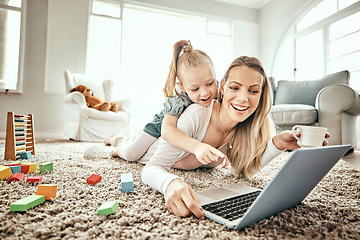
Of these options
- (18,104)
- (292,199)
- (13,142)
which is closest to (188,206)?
(292,199)

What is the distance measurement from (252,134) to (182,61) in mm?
449

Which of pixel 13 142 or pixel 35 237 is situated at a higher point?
pixel 13 142

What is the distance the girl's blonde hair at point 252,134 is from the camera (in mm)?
979

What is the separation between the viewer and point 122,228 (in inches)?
21.9

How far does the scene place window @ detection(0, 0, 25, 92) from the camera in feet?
11.6

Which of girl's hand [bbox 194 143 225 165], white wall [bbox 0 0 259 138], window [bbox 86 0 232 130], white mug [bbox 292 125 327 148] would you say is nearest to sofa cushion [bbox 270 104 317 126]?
white mug [bbox 292 125 327 148]

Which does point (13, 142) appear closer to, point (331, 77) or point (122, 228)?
point (122, 228)

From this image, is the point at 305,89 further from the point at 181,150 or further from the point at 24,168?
the point at 24,168

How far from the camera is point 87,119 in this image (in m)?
3.13

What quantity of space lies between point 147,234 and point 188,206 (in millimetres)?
138

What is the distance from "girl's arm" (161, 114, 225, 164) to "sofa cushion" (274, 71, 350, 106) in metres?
2.37

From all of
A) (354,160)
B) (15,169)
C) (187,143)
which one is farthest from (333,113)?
(15,169)

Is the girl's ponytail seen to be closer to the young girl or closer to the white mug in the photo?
the young girl

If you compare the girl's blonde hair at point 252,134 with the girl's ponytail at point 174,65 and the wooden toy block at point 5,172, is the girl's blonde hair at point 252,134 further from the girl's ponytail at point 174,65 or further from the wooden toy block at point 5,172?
the wooden toy block at point 5,172
